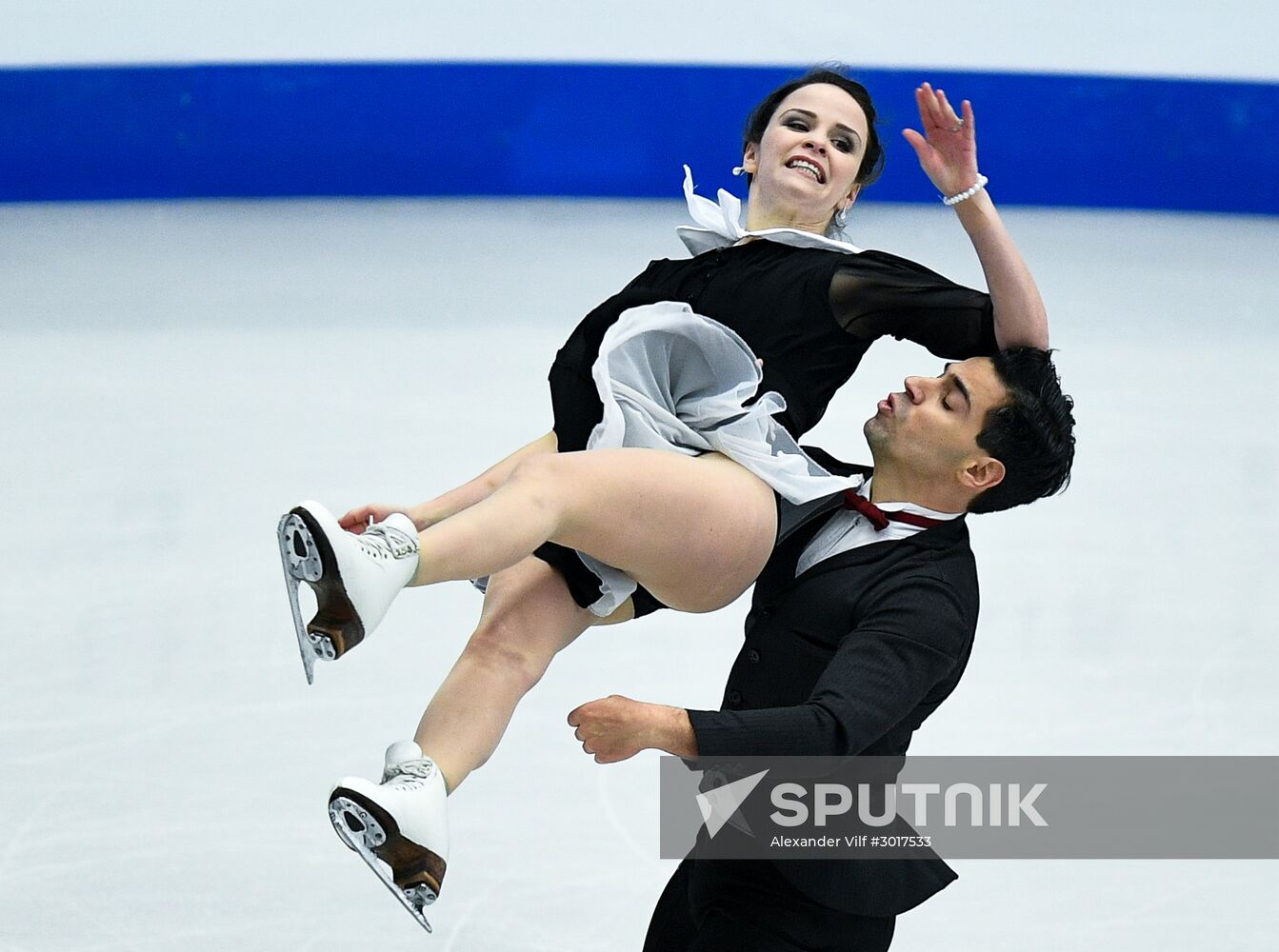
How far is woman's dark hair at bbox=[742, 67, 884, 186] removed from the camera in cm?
252

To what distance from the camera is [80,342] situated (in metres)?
5.35

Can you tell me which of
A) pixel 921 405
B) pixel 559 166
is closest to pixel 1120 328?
pixel 559 166

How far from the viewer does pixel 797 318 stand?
229 centimetres

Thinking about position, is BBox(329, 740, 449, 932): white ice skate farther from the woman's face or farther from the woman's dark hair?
the woman's dark hair

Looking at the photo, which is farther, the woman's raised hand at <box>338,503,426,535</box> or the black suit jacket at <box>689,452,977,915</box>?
the woman's raised hand at <box>338,503,426,535</box>

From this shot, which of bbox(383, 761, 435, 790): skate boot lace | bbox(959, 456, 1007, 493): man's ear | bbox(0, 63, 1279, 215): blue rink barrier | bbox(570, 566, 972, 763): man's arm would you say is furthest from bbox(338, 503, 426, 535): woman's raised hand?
Result: bbox(0, 63, 1279, 215): blue rink barrier

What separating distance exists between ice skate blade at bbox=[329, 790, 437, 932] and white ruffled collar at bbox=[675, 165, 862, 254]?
963 millimetres

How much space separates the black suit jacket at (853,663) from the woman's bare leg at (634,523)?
82 millimetres

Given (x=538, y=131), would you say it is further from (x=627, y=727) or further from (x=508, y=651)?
(x=627, y=727)

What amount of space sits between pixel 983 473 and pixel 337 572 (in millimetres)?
811

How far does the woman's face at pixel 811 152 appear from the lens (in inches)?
95.3
